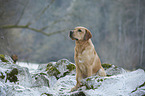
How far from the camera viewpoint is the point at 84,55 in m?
2.24

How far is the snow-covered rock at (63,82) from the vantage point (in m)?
1.60

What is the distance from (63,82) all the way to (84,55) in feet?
1.98

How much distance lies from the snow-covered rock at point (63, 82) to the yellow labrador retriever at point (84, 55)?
0.32m

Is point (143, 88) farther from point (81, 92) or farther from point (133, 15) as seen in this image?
point (133, 15)

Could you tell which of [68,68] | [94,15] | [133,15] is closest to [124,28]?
[133,15]

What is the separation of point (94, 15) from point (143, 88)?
16.4 m

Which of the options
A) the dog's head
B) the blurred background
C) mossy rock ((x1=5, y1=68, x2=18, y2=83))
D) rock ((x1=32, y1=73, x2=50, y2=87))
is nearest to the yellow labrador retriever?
the dog's head

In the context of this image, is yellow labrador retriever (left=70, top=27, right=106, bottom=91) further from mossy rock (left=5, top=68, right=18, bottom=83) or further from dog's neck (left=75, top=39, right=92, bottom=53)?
mossy rock (left=5, top=68, right=18, bottom=83)

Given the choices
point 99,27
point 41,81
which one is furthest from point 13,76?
point 99,27

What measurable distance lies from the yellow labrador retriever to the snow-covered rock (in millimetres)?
325

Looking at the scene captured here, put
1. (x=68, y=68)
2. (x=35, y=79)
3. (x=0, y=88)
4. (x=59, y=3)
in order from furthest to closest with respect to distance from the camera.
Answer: (x=59, y=3) → (x=68, y=68) → (x=35, y=79) → (x=0, y=88)

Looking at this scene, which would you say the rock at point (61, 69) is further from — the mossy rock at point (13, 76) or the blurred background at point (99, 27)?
the blurred background at point (99, 27)

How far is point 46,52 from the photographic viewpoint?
16.9 meters

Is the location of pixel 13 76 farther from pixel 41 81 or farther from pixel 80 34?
pixel 80 34
